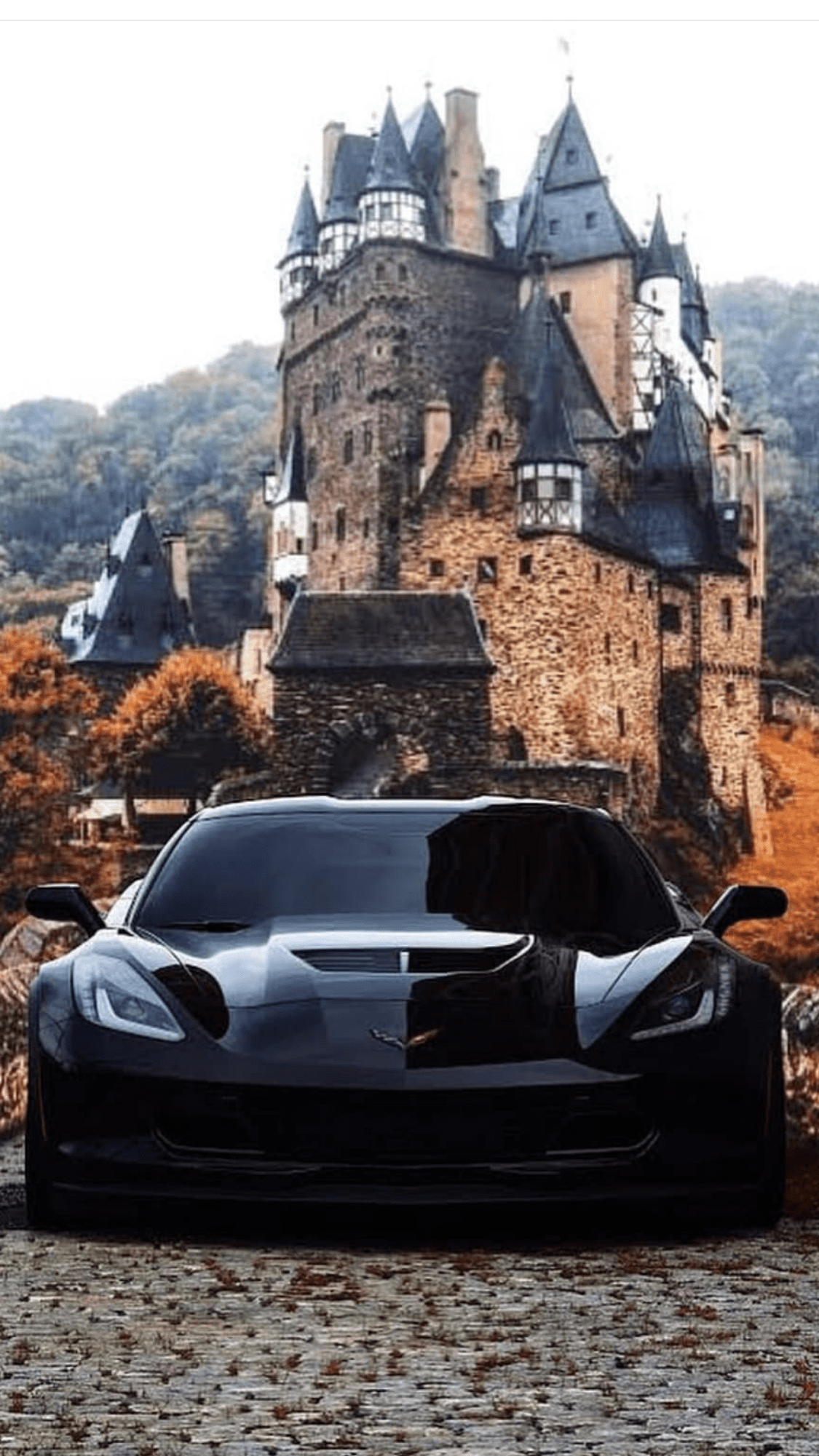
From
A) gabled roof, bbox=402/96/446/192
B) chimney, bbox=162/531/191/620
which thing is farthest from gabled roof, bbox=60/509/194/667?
gabled roof, bbox=402/96/446/192

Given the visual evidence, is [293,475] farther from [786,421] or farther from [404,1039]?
[404,1039]

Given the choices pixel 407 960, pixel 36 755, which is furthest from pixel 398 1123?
pixel 36 755

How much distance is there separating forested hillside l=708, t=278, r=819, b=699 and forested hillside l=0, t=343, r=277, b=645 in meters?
6.23

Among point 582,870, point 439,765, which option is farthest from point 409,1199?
point 439,765

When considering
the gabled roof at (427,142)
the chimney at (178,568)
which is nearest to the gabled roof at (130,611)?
the chimney at (178,568)

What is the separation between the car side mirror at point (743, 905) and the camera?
480 cm

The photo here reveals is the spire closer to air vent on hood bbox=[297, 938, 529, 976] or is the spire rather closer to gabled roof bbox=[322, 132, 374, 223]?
gabled roof bbox=[322, 132, 374, 223]

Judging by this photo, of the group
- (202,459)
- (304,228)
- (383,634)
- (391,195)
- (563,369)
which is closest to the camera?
(383,634)

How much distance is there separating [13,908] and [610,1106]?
2342 cm

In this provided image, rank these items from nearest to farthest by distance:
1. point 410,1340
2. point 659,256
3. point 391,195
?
point 410,1340 < point 659,256 < point 391,195

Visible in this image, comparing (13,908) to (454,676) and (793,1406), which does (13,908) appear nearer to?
(454,676)

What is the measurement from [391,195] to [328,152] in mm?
2019

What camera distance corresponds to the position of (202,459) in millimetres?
30328

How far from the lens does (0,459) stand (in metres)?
30.3
